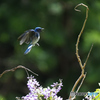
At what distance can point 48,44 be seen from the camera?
22.2 ft

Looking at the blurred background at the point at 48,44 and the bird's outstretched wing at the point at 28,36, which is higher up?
the blurred background at the point at 48,44

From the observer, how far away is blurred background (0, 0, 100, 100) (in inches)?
255

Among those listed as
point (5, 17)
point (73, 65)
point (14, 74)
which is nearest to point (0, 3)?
point (5, 17)

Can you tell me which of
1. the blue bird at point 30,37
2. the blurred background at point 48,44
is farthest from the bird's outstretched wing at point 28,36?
the blurred background at point 48,44

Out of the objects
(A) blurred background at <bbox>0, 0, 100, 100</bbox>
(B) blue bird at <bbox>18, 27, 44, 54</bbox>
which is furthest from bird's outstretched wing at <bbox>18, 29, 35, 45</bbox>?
(A) blurred background at <bbox>0, 0, 100, 100</bbox>

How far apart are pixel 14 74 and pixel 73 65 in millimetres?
1120

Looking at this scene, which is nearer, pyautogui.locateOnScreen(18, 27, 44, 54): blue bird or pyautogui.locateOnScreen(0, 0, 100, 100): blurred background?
pyautogui.locateOnScreen(18, 27, 44, 54): blue bird

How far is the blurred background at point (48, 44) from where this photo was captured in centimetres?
647

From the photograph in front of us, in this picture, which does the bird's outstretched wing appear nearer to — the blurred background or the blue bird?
the blue bird

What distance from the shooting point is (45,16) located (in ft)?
22.5

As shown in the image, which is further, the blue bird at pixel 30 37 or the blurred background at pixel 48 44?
the blurred background at pixel 48 44

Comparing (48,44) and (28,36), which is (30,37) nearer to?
(28,36)

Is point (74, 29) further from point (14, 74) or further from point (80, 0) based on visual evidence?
point (14, 74)

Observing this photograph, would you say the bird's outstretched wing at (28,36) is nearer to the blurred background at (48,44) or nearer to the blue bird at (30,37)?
the blue bird at (30,37)
